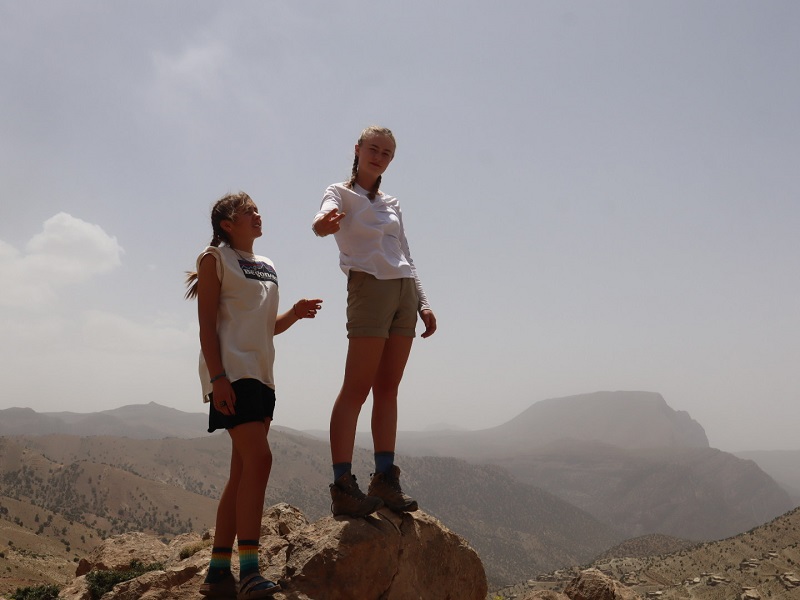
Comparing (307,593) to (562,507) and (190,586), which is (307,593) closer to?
(190,586)

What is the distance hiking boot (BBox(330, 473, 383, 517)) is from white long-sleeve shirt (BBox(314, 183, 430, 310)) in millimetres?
1604

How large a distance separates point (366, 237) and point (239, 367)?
1.48 metres

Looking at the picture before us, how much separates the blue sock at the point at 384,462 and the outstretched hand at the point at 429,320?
1.09m

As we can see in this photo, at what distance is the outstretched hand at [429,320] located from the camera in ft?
17.4

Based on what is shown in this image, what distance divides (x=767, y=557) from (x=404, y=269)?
133 ft

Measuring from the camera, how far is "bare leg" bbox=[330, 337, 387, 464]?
4.66 metres

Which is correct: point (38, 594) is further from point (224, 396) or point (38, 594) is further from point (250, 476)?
point (224, 396)

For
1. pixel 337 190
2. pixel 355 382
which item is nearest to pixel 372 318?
pixel 355 382

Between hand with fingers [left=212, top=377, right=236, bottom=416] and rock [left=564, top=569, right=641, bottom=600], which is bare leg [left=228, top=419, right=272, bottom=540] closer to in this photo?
hand with fingers [left=212, top=377, right=236, bottom=416]

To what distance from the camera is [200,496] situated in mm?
84562

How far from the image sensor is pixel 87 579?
27.0 ft

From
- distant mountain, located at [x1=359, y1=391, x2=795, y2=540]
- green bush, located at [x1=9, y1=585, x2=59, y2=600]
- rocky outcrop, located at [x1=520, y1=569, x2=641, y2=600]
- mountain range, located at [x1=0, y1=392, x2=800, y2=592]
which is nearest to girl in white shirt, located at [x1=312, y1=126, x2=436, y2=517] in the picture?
rocky outcrop, located at [x1=520, y1=569, x2=641, y2=600]

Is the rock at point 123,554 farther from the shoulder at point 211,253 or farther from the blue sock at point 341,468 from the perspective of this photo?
the shoulder at point 211,253

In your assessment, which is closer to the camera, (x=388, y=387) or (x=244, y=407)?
(x=244, y=407)
